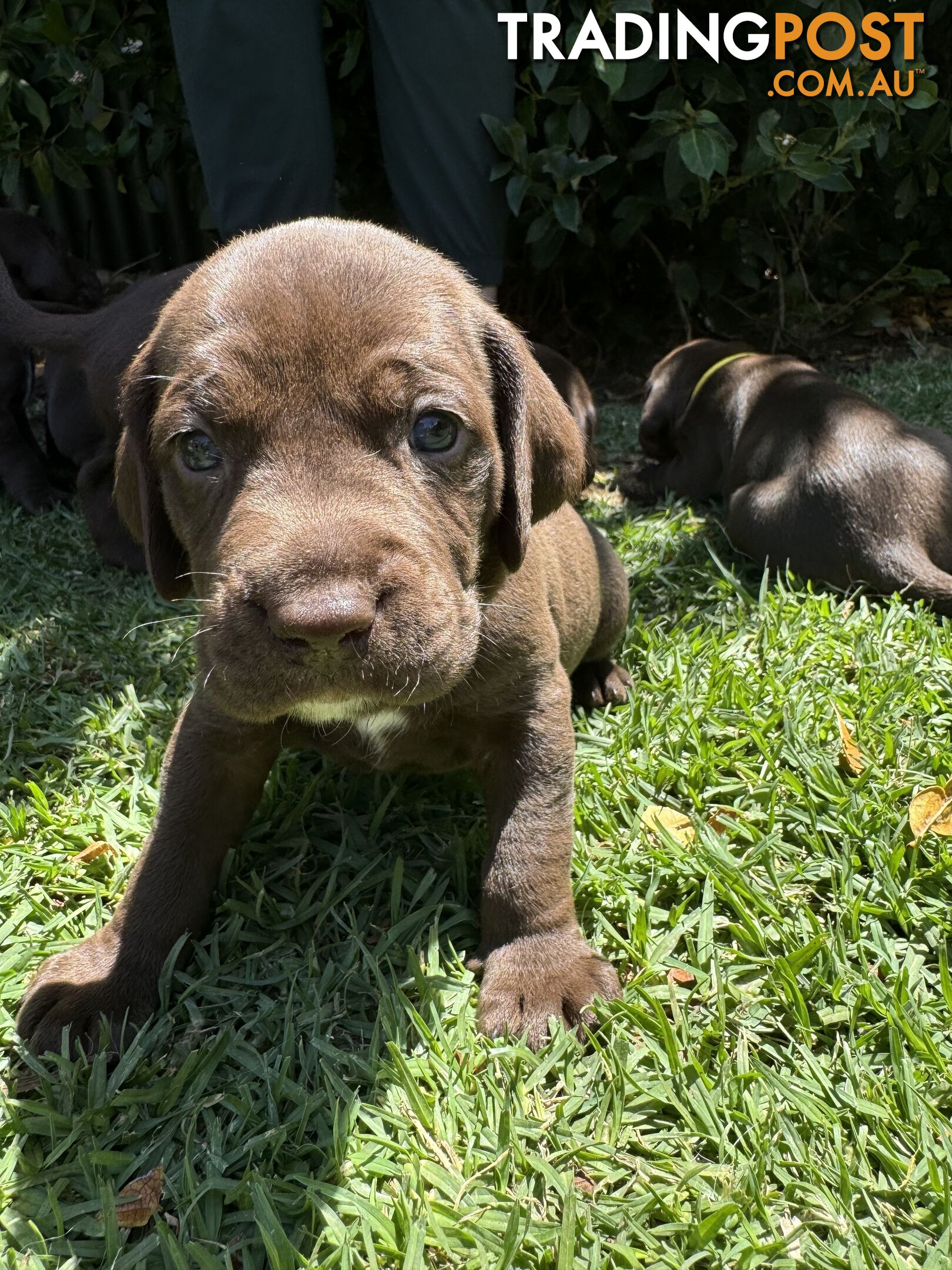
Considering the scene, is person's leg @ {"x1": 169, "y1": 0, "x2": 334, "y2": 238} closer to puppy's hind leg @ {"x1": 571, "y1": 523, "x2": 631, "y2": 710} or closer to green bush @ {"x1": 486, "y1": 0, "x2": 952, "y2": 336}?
green bush @ {"x1": 486, "y1": 0, "x2": 952, "y2": 336}

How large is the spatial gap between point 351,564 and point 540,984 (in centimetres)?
109

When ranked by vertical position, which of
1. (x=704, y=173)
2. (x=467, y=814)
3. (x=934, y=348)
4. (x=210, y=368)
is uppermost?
(x=210, y=368)

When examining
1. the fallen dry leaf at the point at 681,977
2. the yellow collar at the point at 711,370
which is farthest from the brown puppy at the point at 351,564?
the yellow collar at the point at 711,370

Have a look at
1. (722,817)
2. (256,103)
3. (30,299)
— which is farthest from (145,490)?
(30,299)

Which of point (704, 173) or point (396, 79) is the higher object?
point (396, 79)

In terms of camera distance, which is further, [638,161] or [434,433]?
[638,161]

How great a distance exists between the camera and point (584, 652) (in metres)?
3.50

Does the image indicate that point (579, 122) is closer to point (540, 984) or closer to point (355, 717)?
point (355, 717)

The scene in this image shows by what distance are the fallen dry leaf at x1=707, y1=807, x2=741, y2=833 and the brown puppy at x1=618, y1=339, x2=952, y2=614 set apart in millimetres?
1691

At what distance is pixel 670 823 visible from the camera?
296 centimetres

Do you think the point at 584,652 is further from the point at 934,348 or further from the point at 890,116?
the point at 934,348

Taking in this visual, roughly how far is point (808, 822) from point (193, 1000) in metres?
1.66

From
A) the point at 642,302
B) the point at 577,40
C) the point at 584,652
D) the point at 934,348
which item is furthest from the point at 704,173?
the point at 584,652

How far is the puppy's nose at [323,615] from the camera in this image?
190 centimetres
